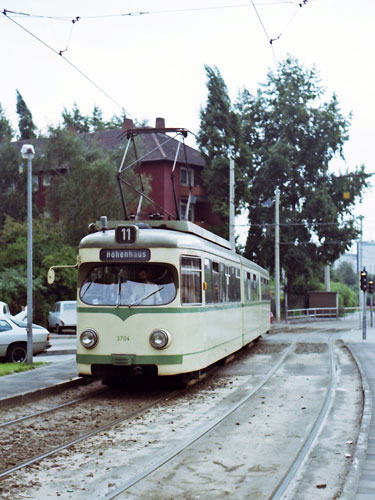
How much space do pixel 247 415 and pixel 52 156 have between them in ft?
141

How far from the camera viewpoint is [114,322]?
512 inches

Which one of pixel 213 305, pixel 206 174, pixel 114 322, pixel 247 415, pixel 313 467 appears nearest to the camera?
pixel 313 467

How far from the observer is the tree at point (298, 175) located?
5544 centimetres

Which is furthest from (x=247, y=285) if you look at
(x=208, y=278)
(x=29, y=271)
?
(x=208, y=278)

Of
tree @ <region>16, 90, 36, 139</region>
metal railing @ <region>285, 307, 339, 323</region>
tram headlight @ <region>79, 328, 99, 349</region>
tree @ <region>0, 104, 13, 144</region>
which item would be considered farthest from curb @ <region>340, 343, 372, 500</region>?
tree @ <region>16, 90, 36, 139</region>

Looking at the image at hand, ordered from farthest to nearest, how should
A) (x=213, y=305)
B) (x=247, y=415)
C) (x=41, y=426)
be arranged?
(x=213, y=305), (x=247, y=415), (x=41, y=426)

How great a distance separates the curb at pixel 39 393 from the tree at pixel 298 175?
41.1 m

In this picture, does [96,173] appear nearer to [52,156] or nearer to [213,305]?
[52,156]

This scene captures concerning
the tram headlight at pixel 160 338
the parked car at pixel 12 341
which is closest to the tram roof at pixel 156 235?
the tram headlight at pixel 160 338

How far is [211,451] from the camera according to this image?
28.2ft

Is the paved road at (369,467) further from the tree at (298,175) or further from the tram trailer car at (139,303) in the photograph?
the tree at (298,175)

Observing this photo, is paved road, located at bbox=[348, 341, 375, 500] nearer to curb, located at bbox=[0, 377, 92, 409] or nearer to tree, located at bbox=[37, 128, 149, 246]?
curb, located at bbox=[0, 377, 92, 409]

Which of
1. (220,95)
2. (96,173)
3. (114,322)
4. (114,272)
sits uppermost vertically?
(220,95)

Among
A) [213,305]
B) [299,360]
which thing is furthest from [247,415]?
[299,360]
